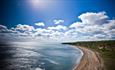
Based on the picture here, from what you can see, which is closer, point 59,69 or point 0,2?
point 59,69

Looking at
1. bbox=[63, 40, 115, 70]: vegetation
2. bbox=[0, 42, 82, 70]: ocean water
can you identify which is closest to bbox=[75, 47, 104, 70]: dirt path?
bbox=[63, 40, 115, 70]: vegetation

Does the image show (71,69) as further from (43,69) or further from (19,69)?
(19,69)

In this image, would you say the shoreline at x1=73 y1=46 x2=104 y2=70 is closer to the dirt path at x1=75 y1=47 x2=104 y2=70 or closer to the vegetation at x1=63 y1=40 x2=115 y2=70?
the dirt path at x1=75 y1=47 x2=104 y2=70

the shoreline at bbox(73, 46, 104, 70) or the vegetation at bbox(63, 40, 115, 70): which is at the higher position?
the vegetation at bbox(63, 40, 115, 70)

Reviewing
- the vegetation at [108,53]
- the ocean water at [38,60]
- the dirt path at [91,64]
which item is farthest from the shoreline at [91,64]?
the ocean water at [38,60]

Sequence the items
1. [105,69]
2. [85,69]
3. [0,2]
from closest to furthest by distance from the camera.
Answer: [105,69]
[85,69]
[0,2]

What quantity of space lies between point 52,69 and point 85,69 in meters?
4.73

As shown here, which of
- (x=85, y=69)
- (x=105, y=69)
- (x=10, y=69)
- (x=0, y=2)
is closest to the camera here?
(x=105, y=69)

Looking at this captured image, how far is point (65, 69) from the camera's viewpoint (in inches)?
815

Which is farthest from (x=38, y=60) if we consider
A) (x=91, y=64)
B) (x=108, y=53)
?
(x=108, y=53)

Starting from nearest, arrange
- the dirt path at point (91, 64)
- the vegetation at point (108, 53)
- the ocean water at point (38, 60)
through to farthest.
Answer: the dirt path at point (91, 64) → the vegetation at point (108, 53) → the ocean water at point (38, 60)

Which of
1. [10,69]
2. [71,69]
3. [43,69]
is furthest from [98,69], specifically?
[10,69]

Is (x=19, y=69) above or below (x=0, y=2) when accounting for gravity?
below

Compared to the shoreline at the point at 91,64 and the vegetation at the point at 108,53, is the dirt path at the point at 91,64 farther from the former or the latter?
the vegetation at the point at 108,53
